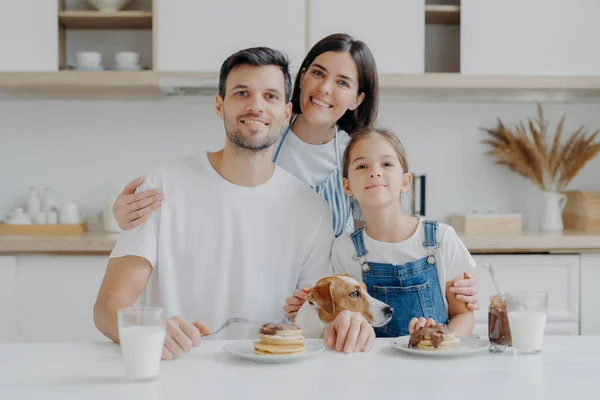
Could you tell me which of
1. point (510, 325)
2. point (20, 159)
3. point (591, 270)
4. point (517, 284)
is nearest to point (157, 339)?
point (510, 325)

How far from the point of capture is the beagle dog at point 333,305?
4.76 ft

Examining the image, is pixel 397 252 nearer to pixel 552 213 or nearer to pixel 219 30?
pixel 219 30

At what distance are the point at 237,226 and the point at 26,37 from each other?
1816 millimetres

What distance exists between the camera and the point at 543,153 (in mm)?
3395

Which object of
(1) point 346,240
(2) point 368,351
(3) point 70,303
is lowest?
(3) point 70,303

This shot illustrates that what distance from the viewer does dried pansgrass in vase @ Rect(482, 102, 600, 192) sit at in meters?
3.36

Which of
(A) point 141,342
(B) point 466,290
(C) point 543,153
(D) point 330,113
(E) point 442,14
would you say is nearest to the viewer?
(A) point 141,342

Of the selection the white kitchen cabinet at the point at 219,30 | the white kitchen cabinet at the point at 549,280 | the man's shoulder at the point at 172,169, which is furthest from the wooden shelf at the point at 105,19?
the white kitchen cabinet at the point at 549,280

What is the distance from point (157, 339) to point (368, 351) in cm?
39

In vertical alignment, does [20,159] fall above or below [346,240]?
above

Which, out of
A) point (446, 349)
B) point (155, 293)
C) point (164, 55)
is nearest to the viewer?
point (446, 349)

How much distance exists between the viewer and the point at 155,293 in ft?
5.75

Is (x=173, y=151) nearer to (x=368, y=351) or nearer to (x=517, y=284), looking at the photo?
(x=517, y=284)

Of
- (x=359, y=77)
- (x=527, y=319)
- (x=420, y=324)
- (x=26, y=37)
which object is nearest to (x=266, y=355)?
(x=420, y=324)
